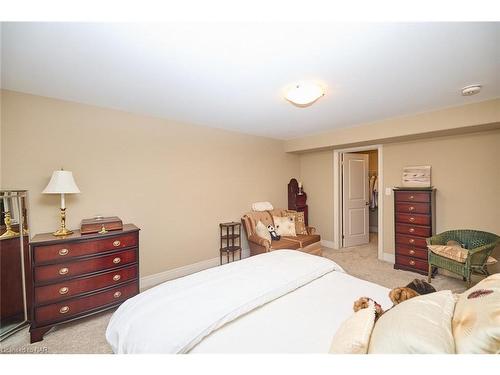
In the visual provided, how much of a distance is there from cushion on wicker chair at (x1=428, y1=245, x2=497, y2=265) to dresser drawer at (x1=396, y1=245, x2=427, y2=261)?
1.25ft

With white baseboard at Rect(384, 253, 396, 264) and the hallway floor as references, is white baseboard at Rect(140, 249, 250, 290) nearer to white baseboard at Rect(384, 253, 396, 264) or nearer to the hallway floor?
the hallway floor

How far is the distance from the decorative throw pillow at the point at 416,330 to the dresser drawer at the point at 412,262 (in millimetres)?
2674

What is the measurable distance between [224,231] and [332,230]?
92.9 inches

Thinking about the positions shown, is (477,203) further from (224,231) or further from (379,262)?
(224,231)

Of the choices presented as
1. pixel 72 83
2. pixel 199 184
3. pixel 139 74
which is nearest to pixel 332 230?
pixel 199 184

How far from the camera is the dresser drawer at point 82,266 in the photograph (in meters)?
1.85

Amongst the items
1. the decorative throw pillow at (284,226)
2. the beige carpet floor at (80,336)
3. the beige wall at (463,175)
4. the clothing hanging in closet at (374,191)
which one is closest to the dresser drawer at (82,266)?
the beige carpet floor at (80,336)

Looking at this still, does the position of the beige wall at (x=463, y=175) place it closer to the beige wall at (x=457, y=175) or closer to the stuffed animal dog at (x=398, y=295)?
the beige wall at (x=457, y=175)

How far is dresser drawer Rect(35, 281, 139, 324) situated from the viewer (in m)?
1.85

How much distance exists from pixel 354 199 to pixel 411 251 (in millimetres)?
1583

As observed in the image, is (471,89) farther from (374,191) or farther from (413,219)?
(374,191)

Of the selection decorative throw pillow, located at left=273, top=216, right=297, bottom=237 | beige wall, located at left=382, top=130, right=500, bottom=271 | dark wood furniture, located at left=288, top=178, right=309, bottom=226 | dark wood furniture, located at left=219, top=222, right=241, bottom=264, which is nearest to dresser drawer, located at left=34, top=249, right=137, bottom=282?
dark wood furniture, located at left=219, top=222, right=241, bottom=264

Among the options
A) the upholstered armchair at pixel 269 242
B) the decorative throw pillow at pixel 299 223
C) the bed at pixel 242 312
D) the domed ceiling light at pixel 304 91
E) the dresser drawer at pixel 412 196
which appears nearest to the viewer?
the bed at pixel 242 312

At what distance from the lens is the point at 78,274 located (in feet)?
6.52
